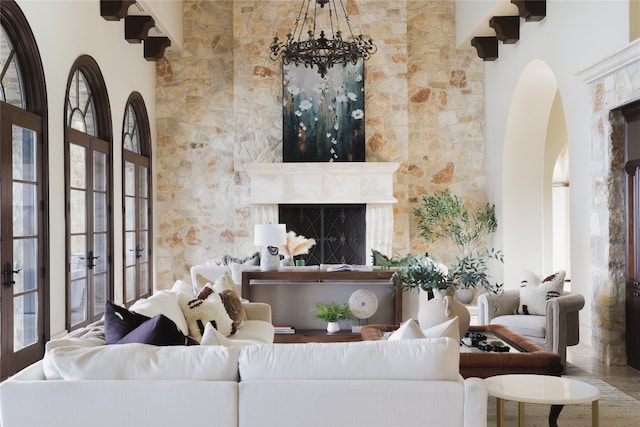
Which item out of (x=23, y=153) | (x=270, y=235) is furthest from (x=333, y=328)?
(x=23, y=153)

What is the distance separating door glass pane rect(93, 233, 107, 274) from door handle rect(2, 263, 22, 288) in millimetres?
2316

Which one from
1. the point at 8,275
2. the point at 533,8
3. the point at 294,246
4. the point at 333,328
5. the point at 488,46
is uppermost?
the point at 488,46

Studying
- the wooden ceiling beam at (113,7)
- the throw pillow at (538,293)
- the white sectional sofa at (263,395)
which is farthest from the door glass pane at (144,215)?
the white sectional sofa at (263,395)

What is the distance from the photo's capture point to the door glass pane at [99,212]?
8.27 m

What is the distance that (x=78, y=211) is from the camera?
25.2ft

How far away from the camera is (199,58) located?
1114cm

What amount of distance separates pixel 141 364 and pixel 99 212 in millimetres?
5667

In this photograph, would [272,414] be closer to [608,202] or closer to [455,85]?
[608,202]

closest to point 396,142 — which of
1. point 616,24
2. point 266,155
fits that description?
point 266,155

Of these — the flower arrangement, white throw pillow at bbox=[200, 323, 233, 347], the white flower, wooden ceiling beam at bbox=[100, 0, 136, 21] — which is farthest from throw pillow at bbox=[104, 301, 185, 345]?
the white flower

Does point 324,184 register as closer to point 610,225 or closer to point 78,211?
point 78,211

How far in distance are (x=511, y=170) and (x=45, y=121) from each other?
21.0ft

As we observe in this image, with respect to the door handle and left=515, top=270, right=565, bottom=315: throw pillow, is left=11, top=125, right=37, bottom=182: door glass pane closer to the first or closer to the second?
the door handle

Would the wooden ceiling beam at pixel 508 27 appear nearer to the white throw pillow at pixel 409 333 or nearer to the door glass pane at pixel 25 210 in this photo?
the door glass pane at pixel 25 210
